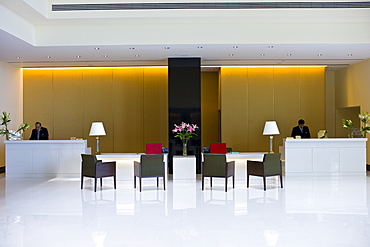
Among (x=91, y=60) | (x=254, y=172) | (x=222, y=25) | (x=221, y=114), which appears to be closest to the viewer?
(x=254, y=172)

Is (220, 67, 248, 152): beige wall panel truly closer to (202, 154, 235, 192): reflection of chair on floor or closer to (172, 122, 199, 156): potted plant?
(172, 122, 199, 156): potted plant

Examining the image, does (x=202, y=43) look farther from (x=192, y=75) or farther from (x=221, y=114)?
(x=221, y=114)

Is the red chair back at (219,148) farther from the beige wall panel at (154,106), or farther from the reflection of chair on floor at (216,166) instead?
the beige wall panel at (154,106)

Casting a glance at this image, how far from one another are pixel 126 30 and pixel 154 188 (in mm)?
4207

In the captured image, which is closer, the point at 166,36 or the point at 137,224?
the point at 137,224

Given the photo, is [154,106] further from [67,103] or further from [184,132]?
[184,132]

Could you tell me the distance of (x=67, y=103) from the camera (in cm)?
1617

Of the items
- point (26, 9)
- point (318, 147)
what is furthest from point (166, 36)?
Result: point (318, 147)

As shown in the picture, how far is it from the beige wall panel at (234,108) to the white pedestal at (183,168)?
14.8ft

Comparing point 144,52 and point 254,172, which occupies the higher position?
point 144,52

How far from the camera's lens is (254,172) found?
10438mm

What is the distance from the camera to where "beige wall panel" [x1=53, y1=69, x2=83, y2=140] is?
16109 mm

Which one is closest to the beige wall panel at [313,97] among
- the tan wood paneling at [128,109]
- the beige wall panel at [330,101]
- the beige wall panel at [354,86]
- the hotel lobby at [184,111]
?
the hotel lobby at [184,111]

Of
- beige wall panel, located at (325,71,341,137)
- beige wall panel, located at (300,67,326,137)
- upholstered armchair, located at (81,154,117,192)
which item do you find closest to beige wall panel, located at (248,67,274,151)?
beige wall panel, located at (300,67,326,137)
